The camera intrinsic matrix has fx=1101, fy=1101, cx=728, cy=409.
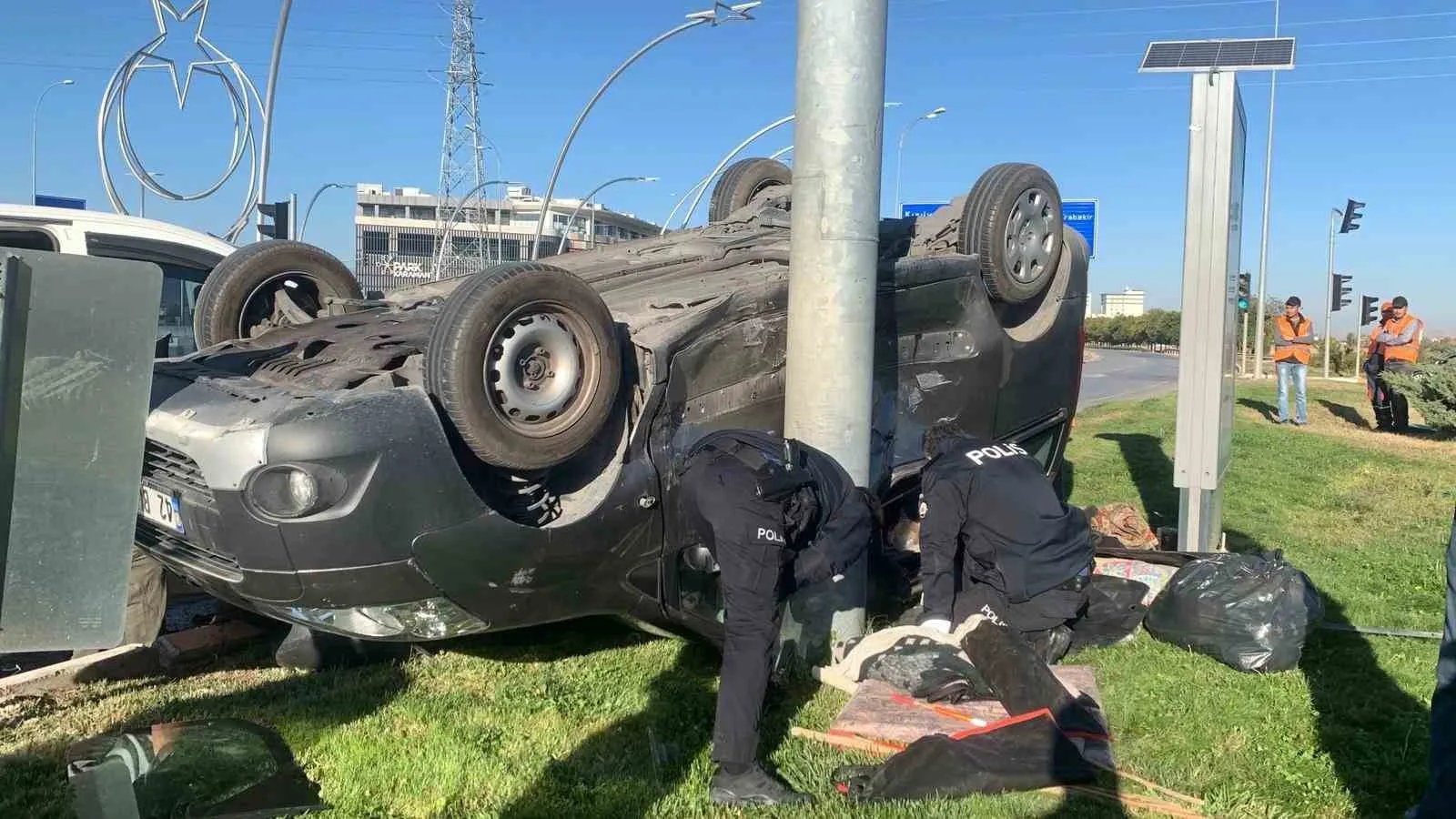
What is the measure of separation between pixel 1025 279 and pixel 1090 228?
13.9 metres

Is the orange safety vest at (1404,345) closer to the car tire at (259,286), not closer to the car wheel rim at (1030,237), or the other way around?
the car wheel rim at (1030,237)

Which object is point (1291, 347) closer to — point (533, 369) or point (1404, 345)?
point (1404, 345)

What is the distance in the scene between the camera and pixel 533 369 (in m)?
3.69

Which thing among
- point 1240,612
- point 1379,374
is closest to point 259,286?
point 1240,612

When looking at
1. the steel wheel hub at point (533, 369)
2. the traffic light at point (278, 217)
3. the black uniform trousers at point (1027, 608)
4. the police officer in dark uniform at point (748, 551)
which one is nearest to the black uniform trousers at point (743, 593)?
the police officer in dark uniform at point (748, 551)

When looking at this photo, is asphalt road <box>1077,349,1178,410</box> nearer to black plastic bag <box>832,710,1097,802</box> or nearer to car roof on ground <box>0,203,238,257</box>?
car roof on ground <box>0,203,238,257</box>

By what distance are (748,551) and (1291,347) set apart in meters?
12.8

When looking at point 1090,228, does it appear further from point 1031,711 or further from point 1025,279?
point 1031,711

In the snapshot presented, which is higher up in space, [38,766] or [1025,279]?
[1025,279]

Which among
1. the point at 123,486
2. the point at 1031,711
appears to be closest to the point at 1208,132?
the point at 1031,711

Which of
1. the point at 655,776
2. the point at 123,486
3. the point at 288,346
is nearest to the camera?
the point at 123,486

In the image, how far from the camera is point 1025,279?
19.0 feet

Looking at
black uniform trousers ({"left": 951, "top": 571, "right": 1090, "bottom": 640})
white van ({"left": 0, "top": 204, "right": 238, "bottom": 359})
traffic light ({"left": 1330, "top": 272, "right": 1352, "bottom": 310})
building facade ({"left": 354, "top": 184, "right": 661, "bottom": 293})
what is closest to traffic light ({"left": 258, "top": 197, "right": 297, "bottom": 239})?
white van ({"left": 0, "top": 204, "right": 238, "bottom": 359})

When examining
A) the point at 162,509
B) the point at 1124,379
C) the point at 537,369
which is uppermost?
the point at 537,369
